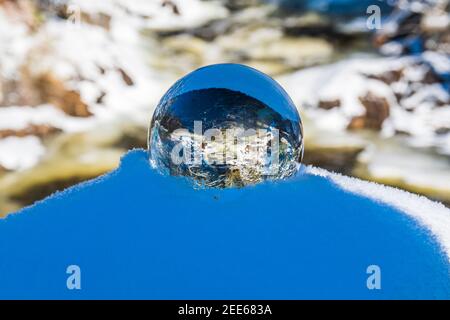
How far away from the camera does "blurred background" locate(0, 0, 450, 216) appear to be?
3.68 meters

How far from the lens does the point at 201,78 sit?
163cm

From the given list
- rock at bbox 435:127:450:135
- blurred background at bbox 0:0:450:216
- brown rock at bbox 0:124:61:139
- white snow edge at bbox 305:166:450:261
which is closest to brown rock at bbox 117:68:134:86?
blurred background at bbox 0:0:450:216

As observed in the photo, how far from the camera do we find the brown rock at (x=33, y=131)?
3.86 m

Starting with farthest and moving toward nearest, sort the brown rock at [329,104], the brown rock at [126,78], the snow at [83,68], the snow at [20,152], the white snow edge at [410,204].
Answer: the brown rock at [126,78] → the brown rock at [329,104] → the snow at [83,68] → the snow at [20,152] → the white snow edge at [410,204]

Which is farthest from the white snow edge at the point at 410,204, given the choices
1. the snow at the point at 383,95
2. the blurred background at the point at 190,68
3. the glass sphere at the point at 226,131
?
the snow at the point at 383,95

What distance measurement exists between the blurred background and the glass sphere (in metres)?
1.80

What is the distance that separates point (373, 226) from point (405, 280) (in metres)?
0.23

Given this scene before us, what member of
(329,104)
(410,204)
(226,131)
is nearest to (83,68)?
(329,104)

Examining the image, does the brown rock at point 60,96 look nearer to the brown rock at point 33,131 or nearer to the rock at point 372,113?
the brown rock at point 33,131

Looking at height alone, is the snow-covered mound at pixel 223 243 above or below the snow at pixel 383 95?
below

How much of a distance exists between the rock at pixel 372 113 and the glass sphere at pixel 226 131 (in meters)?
2.86

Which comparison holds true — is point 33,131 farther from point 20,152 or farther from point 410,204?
point 410,204
